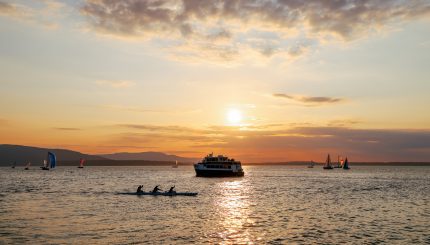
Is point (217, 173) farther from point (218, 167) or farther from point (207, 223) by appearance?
point (207, 223)

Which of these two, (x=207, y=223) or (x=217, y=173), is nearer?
(x=207, y=223)

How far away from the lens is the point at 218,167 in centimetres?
14375

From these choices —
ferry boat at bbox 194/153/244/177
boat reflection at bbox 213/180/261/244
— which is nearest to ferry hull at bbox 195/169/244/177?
ferry boat at bbox 194/153/244/177

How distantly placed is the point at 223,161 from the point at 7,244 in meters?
116

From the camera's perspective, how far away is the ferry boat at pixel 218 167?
144 metres

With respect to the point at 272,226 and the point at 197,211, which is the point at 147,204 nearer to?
the point at 197,211

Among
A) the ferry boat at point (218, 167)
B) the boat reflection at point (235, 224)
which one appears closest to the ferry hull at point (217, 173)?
the ferry boat at point (218, 167)

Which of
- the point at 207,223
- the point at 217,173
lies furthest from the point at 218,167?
the point at 207,223

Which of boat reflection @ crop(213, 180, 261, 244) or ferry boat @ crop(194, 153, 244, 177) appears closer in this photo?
boat reflection @ crop(213, 180, 261, 244)

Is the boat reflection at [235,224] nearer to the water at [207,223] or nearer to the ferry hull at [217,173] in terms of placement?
the water at [207,223]

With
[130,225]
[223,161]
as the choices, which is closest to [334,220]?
[130,225]

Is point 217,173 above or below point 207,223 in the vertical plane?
above

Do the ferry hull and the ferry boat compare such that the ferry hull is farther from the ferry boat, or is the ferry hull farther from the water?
the water

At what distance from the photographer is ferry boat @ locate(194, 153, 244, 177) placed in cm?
14375
